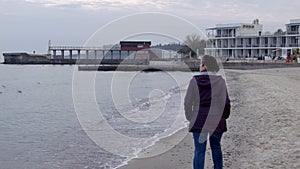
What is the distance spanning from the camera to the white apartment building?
3600 inches

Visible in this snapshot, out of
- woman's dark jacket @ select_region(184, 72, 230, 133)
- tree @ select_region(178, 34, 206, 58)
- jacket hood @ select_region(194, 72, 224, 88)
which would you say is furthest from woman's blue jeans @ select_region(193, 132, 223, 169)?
tree @ select_region(178, 34, 206, 58)

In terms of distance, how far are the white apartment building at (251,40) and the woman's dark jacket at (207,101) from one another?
274 feet

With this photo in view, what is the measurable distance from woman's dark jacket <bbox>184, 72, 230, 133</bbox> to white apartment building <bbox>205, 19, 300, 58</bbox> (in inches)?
3283

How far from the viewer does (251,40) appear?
A: 9875cm

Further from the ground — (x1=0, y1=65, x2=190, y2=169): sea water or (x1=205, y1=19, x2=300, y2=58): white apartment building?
(x1=205, y1=19, x2=300, y2=58): white apartment building

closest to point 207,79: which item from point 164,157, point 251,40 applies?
point 164,157

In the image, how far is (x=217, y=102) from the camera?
243 inches

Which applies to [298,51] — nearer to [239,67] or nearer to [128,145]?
[239,67]

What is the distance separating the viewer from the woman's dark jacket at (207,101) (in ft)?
20.1

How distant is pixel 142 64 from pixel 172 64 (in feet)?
51.7

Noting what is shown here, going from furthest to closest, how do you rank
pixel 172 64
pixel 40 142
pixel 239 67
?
pixel 172 64, pixel 239 67, pixel 40 142

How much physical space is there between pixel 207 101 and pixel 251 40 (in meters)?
95.9

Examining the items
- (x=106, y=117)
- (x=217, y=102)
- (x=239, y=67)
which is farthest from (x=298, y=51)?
(x=217, y=102)

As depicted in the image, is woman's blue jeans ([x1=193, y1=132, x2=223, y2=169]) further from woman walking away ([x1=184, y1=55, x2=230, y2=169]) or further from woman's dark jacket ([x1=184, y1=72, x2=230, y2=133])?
woman's dark jacket ([x1=184, y1=72, x2=230, y2=133])
